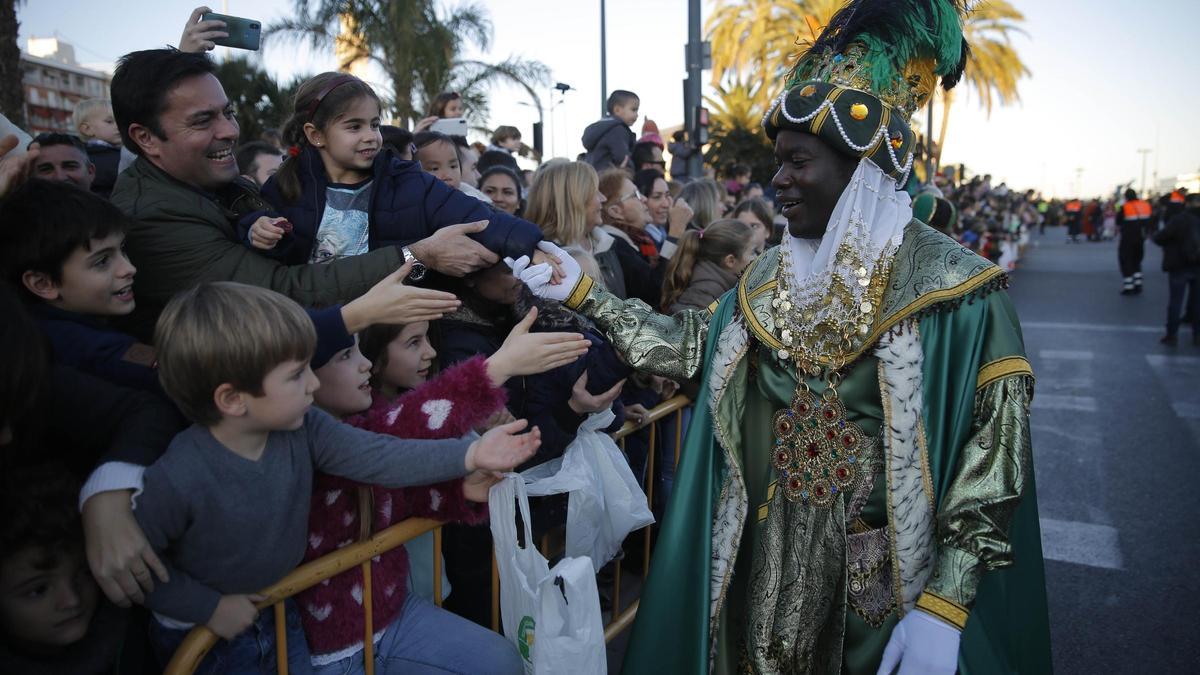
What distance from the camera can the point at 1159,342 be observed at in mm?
10758

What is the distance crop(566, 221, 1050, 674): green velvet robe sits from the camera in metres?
1.83

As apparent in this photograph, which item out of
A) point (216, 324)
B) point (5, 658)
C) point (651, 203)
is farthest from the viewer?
point (651, 203)

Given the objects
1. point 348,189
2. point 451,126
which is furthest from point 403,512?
point 451,126

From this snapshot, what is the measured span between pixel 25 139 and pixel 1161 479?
7164 millimetres

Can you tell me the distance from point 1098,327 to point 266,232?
43.1ft

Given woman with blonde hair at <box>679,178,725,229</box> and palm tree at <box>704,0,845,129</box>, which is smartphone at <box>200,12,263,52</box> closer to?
woman with blonde hair at <box>679,178,725,229</box>

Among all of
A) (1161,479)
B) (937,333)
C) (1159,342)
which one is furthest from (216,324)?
(1159,342)

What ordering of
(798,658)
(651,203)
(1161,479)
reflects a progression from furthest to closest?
(651,203) < (1161,479) < (798,658)

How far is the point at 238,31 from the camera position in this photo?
292cm

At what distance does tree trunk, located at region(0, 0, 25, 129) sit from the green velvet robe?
8409 mm

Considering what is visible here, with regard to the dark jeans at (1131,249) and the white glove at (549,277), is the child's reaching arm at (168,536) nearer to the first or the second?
the white glove at (549,277)

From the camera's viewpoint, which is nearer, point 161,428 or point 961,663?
point 161,428

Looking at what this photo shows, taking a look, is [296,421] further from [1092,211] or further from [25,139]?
[1092,211]

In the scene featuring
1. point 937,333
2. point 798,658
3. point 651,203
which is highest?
point 651,203
